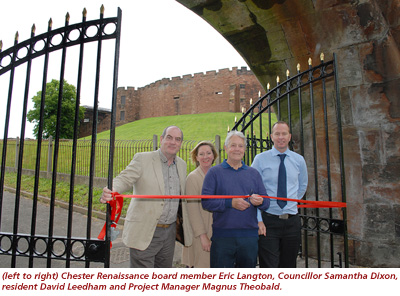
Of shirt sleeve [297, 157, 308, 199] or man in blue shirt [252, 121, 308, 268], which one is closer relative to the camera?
man in blue shirt [252, 121, 308, 268]

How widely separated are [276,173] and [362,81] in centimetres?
227

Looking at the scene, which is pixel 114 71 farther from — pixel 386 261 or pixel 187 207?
pixel 386 261

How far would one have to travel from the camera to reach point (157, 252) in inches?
99.0

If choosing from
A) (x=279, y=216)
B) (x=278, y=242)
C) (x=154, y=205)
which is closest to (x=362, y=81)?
(x=279, y=216)

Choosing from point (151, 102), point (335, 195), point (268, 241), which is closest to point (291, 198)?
point (268, 241)

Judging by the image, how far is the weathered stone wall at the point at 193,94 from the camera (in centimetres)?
3716

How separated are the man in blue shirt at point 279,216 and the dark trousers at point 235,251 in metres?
0.25

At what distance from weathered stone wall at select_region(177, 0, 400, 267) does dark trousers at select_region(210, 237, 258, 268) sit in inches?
95.1

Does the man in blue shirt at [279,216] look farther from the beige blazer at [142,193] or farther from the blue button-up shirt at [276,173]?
the beige blazer at [142,193]

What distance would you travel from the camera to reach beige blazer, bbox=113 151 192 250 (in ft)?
7.94

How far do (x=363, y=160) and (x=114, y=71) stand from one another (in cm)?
356

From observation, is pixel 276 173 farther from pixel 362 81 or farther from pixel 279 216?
pixel 362 81

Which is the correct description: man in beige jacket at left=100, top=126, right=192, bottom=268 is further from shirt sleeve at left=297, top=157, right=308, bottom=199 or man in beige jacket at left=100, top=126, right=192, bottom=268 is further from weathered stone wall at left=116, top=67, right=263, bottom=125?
weathered stone wall at left=116, top=67, right=263, bottom=125

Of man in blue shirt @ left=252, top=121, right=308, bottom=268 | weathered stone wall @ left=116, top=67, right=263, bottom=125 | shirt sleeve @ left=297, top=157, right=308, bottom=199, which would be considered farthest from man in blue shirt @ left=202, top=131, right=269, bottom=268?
weathered stone wall @ left=116, top=67, right=263, bottom=125
